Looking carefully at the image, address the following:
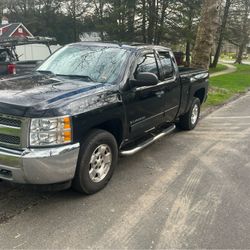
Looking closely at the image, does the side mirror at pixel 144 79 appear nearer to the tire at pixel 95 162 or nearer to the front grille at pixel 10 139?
the tire at pixel 95 162

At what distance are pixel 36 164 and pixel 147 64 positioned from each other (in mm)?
2708

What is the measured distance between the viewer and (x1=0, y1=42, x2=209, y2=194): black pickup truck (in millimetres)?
3609

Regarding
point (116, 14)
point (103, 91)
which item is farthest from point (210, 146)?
point (116, 14)

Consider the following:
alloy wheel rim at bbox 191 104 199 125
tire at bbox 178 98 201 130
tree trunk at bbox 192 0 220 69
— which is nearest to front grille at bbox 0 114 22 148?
tire at bbox 178 98 201 130

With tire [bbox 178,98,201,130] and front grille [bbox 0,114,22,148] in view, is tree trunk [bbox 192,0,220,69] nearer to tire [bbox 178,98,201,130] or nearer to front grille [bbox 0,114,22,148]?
tire [bbox 178,98,201,130]

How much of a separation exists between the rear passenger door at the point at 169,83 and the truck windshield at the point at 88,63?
41.2 inches

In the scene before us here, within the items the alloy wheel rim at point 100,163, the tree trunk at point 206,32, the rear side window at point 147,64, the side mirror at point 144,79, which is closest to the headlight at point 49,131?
the alloy wheel rim at point 100,163

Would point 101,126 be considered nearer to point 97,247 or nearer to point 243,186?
point 97,247

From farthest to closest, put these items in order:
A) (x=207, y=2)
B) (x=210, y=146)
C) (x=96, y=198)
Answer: (x=207, y=2) → (x=210, y=146) → (x=96, y=198)

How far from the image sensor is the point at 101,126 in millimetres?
4480

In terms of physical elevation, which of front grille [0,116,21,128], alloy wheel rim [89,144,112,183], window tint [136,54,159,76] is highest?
window tint [136,54,159,76]

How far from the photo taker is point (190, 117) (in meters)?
7.64

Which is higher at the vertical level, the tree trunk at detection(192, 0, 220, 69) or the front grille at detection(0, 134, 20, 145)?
the tree trunk at detection(192, 0, 220, 69)

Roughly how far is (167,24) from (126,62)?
21.2m
